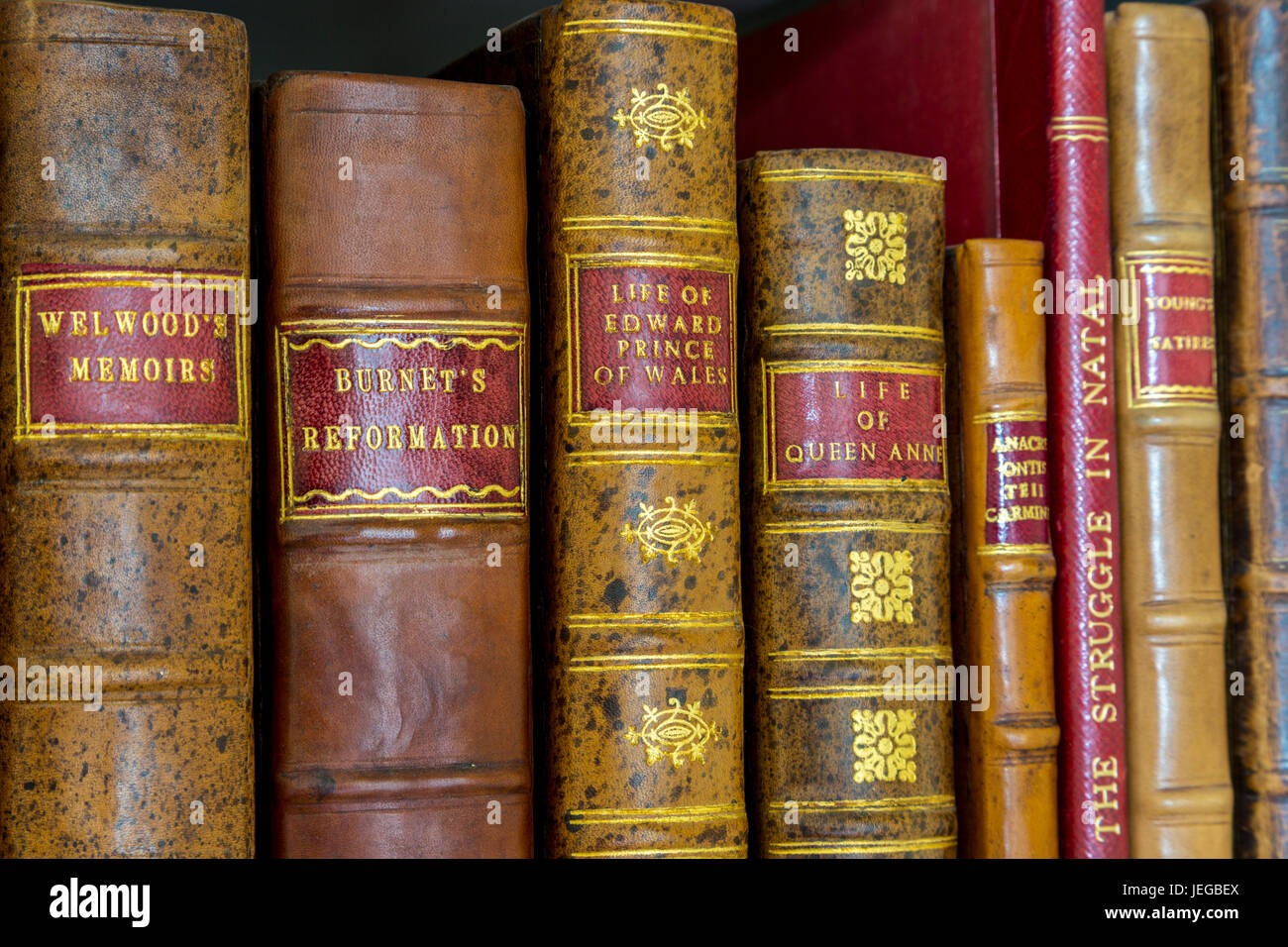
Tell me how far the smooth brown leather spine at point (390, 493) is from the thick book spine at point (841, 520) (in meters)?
0.18

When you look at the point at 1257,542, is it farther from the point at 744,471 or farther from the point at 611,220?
the point at 611,220

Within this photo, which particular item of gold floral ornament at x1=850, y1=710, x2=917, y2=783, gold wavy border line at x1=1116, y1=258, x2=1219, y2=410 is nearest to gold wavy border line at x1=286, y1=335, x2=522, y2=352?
gold floral ornament at x1=850, y1=710, x2=917, y2=783

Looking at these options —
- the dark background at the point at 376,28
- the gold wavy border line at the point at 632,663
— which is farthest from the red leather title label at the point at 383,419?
the dark background at the point at 376,28

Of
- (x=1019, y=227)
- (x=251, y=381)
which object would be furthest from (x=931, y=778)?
(x=251, y=381)

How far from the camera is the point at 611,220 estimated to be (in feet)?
3.08

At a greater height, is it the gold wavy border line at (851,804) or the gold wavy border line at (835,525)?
the gold wavy border line at (835,525)

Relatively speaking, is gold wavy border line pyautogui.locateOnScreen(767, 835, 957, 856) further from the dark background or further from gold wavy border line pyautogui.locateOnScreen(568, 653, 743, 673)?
the dark background

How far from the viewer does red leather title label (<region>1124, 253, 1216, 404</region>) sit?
1.06 meters

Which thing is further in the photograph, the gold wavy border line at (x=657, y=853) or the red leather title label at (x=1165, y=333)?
the red leather title label at (x=1165, y=333)

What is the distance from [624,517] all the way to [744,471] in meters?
0.12

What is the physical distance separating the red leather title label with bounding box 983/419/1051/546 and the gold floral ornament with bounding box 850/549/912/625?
0.25 ft

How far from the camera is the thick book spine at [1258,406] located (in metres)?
1.08

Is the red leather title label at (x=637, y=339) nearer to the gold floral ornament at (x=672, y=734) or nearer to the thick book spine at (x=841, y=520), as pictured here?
the thick book spine at (x=841, y=520)

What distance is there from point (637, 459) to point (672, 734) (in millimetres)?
171
